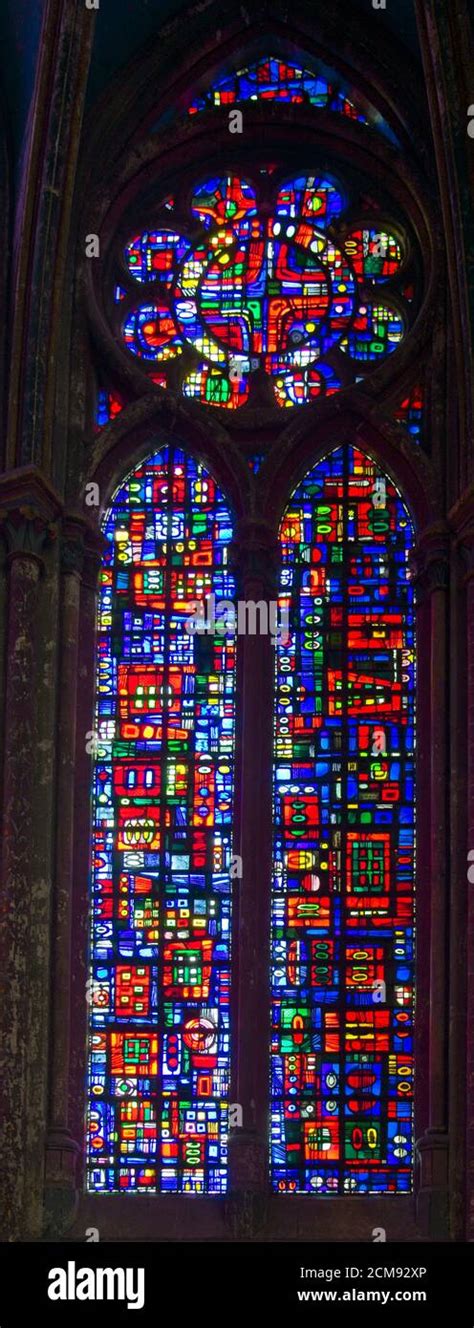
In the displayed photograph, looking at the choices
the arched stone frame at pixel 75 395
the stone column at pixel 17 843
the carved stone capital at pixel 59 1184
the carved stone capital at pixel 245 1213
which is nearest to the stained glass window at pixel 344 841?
the carved stone capital at pixel 245 1213

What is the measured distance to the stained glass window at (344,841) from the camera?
21.6m

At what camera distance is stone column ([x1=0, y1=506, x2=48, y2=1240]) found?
20891mm

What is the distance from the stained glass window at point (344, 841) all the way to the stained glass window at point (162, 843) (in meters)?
0.40

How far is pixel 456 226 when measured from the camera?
22.2 meters

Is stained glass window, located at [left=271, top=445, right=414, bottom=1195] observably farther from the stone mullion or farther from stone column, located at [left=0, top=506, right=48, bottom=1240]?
stone column, located at [left=0, top=506, right=48, bottom=1240]

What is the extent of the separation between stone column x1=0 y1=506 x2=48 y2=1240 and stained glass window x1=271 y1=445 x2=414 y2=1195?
1624 millimetres

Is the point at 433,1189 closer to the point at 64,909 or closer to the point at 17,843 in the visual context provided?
the point at 64,909

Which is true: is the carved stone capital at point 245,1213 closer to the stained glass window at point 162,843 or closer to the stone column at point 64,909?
the stained glass window at point 162,843

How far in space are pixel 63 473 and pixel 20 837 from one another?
8.65 feet

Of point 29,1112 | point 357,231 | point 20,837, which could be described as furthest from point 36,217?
point 29,1112

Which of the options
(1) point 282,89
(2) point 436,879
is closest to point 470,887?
(2) point 436,879
